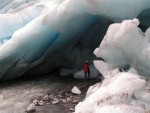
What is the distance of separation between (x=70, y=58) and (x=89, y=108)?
5.11 metres

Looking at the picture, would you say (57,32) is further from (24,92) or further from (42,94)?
(42,94)

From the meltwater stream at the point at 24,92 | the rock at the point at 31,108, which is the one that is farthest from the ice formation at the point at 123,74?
the meltwater stream at the point at 24,92

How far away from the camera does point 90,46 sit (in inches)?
407

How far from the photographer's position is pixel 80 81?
8.80m

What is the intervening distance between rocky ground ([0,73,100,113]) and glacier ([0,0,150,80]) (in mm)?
548

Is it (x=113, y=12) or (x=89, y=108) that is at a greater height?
(x=113, y=12)

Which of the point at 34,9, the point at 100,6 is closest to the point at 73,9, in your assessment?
the point at 100,6

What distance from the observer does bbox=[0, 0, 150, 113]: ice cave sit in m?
5.43

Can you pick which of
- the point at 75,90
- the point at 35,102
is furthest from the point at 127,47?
the point at 35,102

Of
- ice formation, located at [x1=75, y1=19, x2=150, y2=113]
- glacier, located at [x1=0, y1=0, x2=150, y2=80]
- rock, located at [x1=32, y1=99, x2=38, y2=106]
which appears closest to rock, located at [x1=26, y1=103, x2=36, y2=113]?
rock, located at [x1=32, y1=99, x2=38, y2=106]

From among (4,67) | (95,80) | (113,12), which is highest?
(113,12)

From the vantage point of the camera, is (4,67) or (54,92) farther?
(4,67)

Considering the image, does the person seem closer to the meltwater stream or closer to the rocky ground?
the rocky ground

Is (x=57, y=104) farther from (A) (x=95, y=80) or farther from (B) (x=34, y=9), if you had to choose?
(B) (x=34, y=9)
